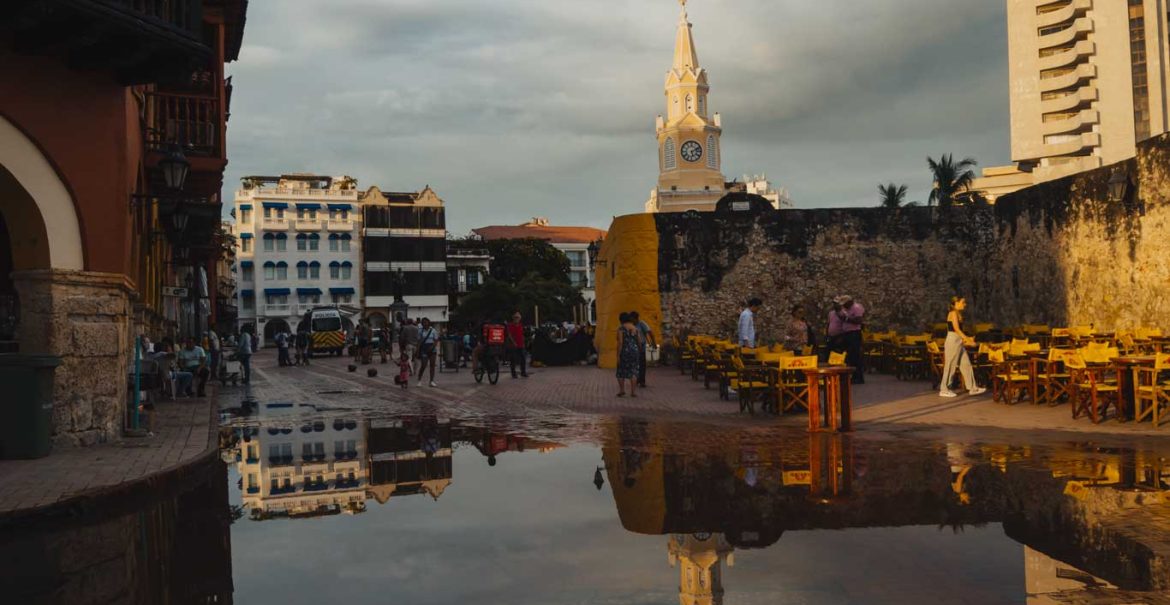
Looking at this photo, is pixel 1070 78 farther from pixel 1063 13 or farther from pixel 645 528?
pixel 645 528

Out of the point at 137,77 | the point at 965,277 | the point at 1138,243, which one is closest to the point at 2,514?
the point at 137,77

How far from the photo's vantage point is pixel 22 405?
9297mm

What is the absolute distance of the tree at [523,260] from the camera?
275 feet

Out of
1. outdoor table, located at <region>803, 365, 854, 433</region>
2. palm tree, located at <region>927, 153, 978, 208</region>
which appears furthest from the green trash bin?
palm tree, located at <region>927, 153, 978, 208</region>

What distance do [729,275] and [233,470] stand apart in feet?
56.0

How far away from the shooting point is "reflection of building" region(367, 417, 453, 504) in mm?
8055

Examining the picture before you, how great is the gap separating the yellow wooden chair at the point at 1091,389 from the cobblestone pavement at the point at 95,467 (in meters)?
10.2

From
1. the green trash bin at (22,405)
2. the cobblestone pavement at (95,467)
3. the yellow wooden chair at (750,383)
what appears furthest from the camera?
the yellow wooden chair at (750,383)

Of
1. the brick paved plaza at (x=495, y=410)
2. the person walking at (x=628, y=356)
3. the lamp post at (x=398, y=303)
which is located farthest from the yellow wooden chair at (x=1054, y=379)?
the lamp post at (x=398, y=303)

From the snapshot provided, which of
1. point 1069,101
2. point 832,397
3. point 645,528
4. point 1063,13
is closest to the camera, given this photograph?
point 645,528

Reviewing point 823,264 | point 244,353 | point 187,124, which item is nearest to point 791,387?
point 187,124

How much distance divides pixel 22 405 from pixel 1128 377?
12631 millimetres

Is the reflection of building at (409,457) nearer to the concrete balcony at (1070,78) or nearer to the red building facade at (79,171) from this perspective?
the red building facade at (79,171)

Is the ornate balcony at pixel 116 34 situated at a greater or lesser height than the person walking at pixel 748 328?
greater
